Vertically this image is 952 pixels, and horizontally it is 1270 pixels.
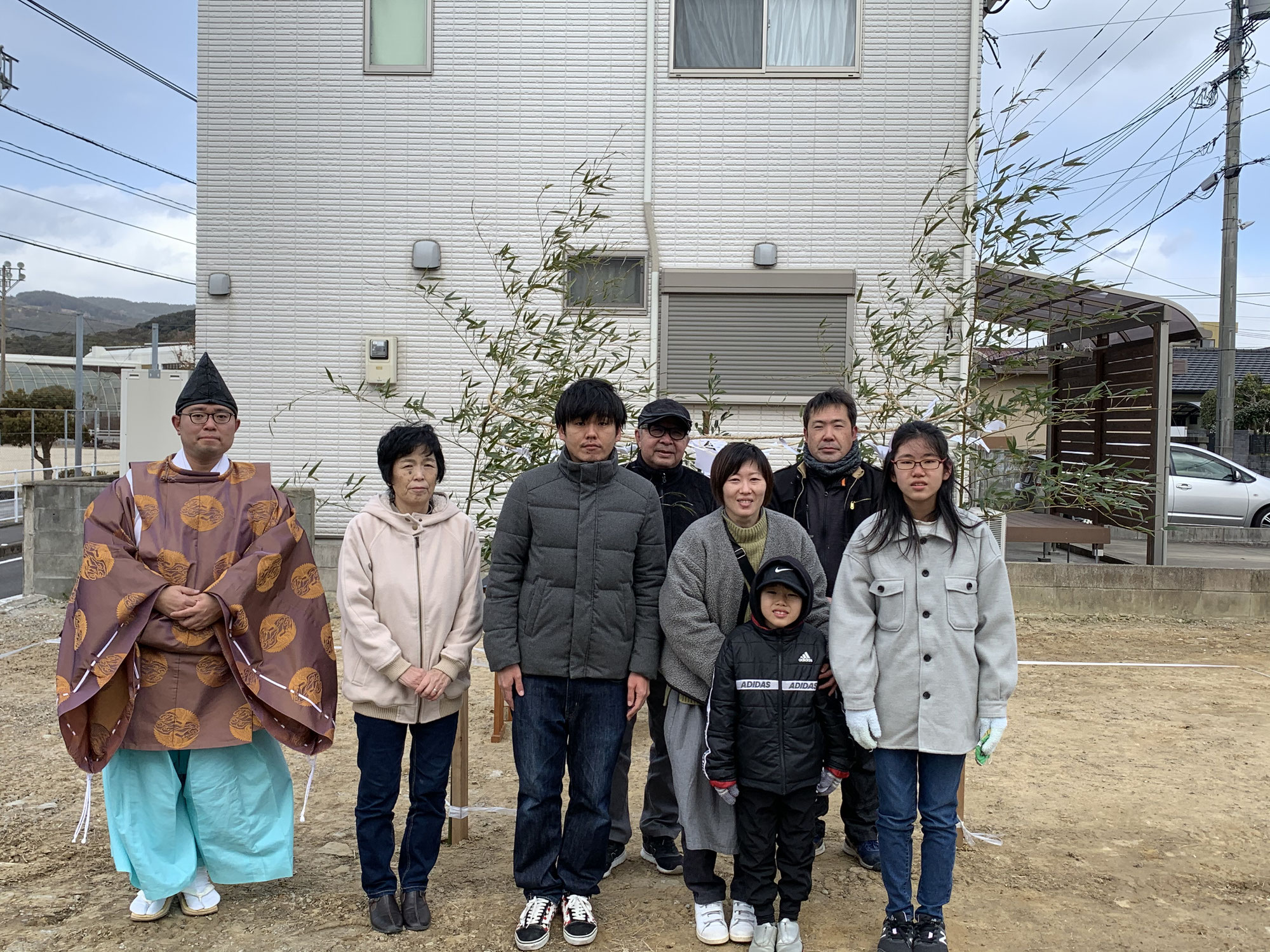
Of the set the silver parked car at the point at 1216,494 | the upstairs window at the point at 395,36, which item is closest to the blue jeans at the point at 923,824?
the upstairs window at the point at 395,36

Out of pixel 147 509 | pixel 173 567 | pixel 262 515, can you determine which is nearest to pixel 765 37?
pixel 262 515

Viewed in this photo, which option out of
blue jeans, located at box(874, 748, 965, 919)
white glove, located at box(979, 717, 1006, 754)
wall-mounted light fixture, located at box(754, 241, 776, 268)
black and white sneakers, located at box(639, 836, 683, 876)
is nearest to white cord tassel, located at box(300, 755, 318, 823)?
black and white sneakers, located at box(639, 836, 683, 876)

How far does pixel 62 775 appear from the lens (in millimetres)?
4984

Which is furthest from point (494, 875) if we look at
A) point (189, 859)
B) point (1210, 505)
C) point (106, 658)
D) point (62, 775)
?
point (1210, 505)

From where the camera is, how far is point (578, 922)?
132 inches

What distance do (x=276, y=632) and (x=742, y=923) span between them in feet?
6.26

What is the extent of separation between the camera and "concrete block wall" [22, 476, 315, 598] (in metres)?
8.89

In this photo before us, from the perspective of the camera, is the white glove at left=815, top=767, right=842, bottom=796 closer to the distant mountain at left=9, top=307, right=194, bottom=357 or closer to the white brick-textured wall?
the white brick-textured wall

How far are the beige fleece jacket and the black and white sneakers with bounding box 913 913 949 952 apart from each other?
169 centimetres

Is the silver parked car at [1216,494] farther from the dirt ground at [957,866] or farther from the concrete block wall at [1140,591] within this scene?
the dirt ground at [957,866]

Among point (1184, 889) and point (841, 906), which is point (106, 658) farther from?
point (1184, 889)

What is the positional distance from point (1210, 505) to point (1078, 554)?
502cm

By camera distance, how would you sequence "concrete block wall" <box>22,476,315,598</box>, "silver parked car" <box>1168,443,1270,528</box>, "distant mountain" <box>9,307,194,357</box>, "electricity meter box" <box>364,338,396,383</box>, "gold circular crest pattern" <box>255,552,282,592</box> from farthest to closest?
"distant mountain" <box>9,307,194,357</box> < "silver parked car" <box>1168,443,1270,528</box> < "electricity meter box" <box>364,338,396,383</box> < "concrete block wall" <box>22,476,315,598</box> < "gold circular crest pattern" <box>255,552,282,592</box>

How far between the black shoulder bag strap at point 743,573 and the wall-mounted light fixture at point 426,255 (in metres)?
6.56
